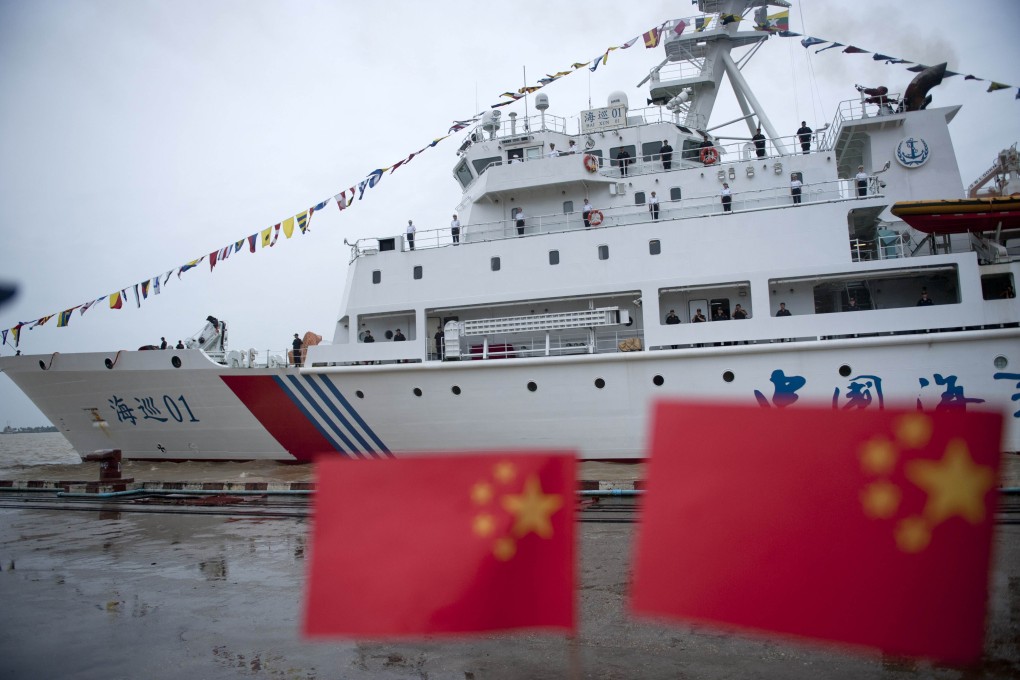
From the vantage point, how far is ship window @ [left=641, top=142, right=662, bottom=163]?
52.7 ft

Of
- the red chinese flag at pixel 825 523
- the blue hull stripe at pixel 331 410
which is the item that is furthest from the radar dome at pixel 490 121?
the red chinese flag at pixel 825 523

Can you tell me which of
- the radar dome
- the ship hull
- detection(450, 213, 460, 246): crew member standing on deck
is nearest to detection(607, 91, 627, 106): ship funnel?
the radar dome

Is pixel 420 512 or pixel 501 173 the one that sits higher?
pixel 501 173

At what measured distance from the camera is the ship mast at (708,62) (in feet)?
61.0

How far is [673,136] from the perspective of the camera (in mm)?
15969

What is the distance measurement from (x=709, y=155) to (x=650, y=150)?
5.14 ft

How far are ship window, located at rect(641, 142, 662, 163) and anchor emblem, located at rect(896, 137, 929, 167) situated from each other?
537 cm

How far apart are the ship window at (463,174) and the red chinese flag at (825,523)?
→ 633 inches

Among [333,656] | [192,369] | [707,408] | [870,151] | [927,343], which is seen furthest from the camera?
[870,151]

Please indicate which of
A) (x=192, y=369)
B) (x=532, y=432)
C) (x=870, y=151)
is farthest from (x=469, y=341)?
(x=870, y=151)

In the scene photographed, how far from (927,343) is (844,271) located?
1924 mm

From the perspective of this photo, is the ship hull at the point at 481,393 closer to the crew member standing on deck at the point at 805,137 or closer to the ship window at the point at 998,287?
the ship window at the point at 998,287

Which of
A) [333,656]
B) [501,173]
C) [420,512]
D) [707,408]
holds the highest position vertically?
[501,173]

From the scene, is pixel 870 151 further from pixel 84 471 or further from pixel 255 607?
pixel 84 471
